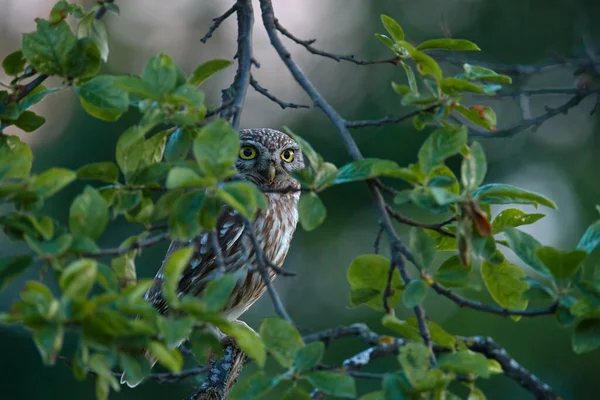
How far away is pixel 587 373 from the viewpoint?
7.79 meters

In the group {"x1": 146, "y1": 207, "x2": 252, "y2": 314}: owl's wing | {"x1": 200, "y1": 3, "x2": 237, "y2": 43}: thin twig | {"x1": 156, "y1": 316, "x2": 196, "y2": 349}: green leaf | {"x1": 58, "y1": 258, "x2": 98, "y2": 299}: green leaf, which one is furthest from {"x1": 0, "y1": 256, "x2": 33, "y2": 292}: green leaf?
{"x1": 146, "y1": 207, "x2": 252, "y2": 314}: owl's wing

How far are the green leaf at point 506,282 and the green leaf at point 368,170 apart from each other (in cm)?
42

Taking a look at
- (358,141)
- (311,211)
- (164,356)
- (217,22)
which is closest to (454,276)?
(311,211)

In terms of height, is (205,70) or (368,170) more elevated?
(205,70)

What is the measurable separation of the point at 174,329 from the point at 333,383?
0.33m

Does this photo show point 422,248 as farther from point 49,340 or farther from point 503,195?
point 49,340

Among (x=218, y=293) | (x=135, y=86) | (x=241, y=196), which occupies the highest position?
(x=135, y=86)

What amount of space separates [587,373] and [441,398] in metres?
6.94

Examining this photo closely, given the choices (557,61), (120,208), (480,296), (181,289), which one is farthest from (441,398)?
(480,296)

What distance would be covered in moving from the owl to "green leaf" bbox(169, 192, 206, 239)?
2.21 metres

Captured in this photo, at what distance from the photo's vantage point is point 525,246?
5.49 ft

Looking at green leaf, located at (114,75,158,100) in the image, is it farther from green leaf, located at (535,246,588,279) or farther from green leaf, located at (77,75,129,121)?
green leaf, located at (535,246,588,279)

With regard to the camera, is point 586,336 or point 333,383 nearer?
point 333,383

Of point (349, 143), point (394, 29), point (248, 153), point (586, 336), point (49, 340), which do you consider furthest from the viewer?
point (248, 153)
